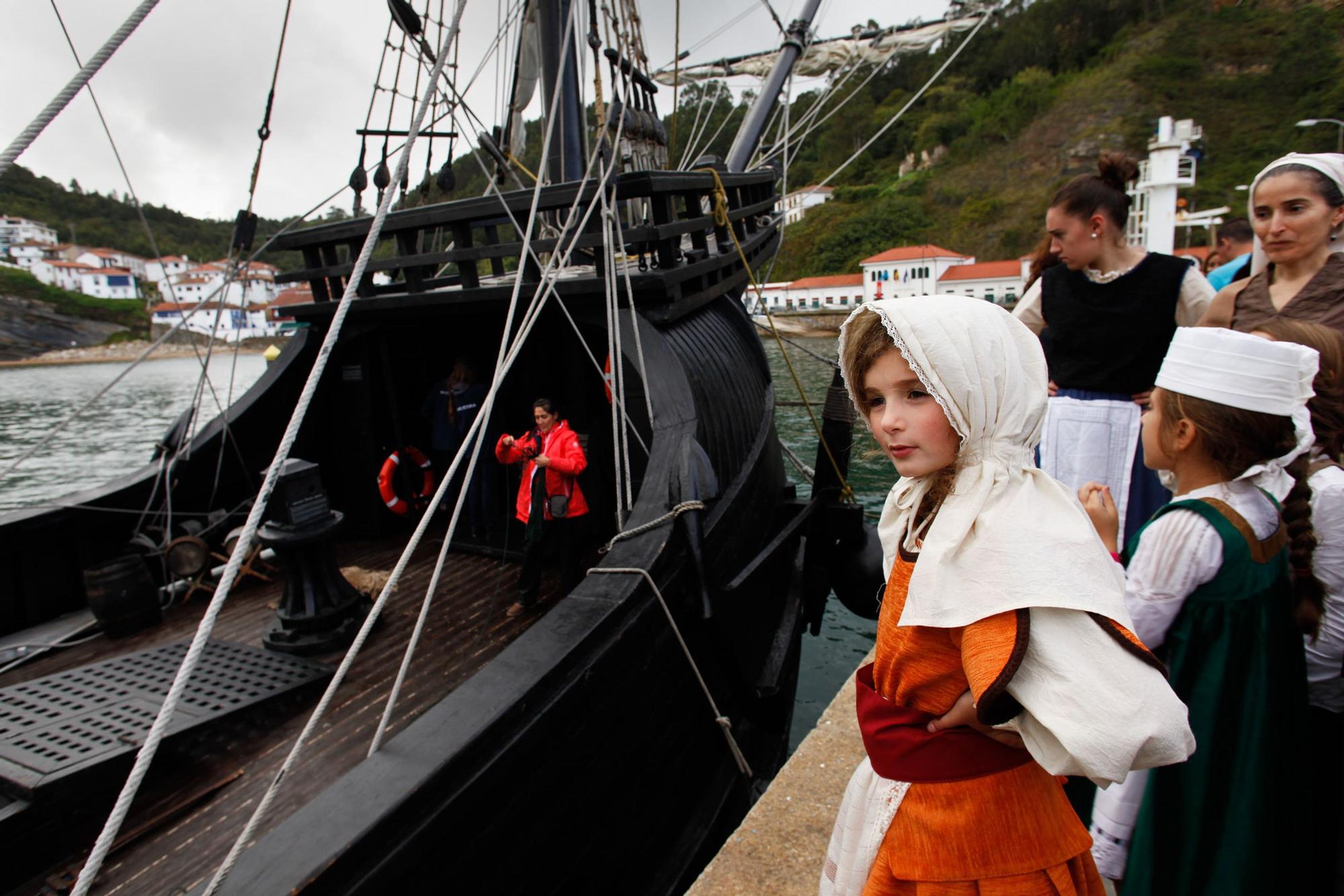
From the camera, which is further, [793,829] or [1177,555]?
[793,829]

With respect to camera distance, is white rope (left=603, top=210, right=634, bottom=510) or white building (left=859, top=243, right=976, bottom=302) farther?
white building (left=859, top=243, right=976, bottom=302)

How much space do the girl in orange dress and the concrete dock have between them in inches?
37.3

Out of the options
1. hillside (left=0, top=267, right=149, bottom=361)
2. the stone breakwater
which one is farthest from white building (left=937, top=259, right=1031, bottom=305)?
hillside (left=0, top=267, right=149, bottom=361)

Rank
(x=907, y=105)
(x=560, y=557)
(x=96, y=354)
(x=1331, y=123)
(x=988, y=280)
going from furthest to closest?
(x=96, y=354), (x=988, y=280), (x=1331, y=123), (x=907, y=105), (x=560, y=557)

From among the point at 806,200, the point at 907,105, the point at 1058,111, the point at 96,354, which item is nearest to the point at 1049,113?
the point at 1058,111

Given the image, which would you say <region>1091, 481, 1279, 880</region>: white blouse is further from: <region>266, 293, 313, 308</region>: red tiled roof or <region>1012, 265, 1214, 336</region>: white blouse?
<region>266, 293, 313, 308</region>: red tiled roof

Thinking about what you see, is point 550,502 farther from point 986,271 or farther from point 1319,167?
point 986,271

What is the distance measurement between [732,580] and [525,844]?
5.12ft

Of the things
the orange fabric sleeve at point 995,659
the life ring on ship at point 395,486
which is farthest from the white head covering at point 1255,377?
the life ring on ship at point 395,486

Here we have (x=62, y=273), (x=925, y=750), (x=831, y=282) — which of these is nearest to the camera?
(x=925, y=750)

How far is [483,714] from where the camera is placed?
181 centimetres

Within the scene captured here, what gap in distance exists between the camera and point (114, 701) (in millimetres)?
2977

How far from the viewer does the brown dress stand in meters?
2.09

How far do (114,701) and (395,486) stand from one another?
8.90 ft
